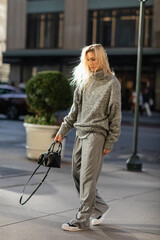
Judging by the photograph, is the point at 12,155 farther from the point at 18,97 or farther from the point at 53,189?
the point at 18,97

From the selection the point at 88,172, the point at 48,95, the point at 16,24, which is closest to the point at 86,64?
the point at 88,172

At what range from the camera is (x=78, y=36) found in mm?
41156

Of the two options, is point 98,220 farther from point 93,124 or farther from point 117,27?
point 117,27

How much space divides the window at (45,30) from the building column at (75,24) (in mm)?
906

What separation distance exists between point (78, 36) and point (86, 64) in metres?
36.0

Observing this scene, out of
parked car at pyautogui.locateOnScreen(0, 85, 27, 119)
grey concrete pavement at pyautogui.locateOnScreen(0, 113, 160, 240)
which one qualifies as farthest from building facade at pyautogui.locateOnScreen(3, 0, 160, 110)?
grey concrete pavement at pyautogui.locateOnScreen(0, 113, 160, 240)

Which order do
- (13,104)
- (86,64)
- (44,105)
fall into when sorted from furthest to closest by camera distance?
1. (13,104)
2. (44,105)
3. (86,64)

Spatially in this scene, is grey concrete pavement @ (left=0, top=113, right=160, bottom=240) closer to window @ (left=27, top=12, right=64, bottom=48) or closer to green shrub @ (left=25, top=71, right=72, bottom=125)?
green shrub @ (left=25, top=71, right=72, bottom=125)

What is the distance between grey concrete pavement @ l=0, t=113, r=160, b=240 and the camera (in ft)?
18.2

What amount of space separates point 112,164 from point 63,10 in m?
32.3

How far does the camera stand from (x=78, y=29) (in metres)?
41.2

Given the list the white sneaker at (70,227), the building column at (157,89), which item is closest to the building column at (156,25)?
the building column at (157,89)

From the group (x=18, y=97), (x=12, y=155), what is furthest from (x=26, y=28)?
(x=12, y=155)

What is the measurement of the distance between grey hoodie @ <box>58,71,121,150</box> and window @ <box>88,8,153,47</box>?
33696 mm
